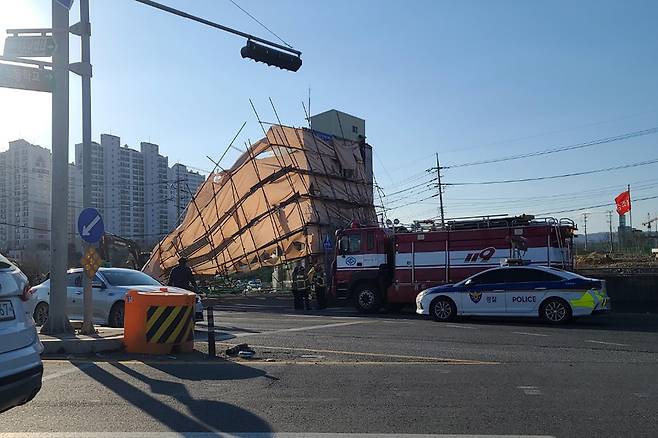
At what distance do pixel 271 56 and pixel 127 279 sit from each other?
6.19 metres

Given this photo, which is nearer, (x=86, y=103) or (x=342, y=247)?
(x=86, y=103)

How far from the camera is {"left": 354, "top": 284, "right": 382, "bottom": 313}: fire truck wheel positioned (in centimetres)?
2047

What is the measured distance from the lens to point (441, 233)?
1953cm

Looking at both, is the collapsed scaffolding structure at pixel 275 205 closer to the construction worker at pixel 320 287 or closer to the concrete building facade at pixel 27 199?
the construction worker at pixel 320 287

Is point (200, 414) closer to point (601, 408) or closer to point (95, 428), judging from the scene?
point (95, 428)

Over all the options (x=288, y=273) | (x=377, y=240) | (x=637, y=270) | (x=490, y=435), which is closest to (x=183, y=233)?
(x=288, y=273)

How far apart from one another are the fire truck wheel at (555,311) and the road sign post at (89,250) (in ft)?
34.7

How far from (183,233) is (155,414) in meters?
30.6

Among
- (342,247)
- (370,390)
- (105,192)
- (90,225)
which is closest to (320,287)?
(342,247)

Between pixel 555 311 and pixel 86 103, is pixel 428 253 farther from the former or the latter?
pixel 86 103

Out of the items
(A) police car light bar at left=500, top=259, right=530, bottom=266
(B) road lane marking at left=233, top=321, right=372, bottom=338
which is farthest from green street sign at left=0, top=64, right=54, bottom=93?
(A) police car light bar at left=500, top=259, right=530, bottom=266

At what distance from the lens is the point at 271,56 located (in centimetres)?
1362

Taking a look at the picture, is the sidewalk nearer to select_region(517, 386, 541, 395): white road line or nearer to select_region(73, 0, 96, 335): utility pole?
select_region(73, 0, 96, 335): utility pole

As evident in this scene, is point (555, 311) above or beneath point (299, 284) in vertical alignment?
beneath
